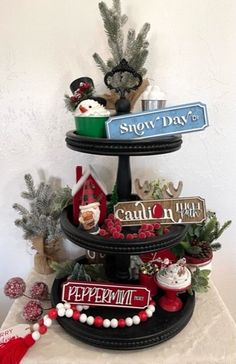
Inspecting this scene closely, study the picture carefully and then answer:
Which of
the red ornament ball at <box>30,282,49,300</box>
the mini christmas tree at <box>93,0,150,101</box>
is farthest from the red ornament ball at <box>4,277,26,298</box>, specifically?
the mini christmas tree at <box>93,0,150,101</box>

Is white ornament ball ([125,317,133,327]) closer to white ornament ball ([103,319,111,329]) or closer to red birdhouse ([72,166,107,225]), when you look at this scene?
white ornament ball ([103,319,111,329])

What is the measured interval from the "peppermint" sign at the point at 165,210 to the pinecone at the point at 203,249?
0.21 metres

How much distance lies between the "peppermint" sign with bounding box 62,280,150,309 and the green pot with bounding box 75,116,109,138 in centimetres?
31

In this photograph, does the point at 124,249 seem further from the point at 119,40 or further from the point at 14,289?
the point at 119,40

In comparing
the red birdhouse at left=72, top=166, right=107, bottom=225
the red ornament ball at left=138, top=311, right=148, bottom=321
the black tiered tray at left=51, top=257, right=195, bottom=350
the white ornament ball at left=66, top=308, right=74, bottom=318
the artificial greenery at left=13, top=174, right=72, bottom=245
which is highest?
the red birdhouse at left=72, top=166, right=107, bottom=225

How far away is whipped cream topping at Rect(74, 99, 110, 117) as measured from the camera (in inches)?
22.4

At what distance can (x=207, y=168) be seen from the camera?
89 cm

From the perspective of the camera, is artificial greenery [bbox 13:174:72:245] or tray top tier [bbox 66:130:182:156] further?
artificial greenery [bbox 13:174:72:245]

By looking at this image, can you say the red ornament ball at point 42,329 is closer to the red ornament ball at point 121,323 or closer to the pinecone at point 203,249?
the red ornament ball at point 121,323

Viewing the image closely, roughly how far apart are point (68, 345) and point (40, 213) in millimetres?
340

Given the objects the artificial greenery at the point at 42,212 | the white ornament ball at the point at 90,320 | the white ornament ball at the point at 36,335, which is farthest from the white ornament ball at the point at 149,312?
the artificial greenery at the point at 42,212

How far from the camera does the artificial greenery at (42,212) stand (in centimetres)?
81

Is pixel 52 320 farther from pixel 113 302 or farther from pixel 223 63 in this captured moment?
pixel 223 63

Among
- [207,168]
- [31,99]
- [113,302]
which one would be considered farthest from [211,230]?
[31,99]
